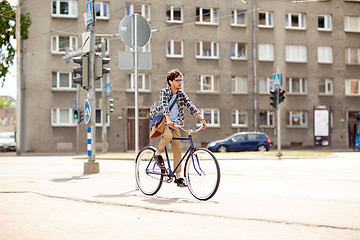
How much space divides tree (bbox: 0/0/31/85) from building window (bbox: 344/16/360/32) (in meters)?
26.0

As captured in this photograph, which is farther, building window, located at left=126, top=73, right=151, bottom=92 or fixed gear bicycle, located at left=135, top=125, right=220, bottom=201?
building window, located at left=126, top=73, right=151, bottom=92

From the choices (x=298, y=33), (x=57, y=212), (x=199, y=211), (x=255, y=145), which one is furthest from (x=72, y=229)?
(x=298, y=33)

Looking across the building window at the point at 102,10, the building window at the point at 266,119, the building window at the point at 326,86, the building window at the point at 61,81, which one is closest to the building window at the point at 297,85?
the building window at the point at 326,86

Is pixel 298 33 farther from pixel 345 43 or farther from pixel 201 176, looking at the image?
pixel 201 176

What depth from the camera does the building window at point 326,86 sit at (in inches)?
1663

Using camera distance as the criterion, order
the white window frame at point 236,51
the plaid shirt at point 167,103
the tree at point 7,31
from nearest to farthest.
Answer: the plaid shirt at point 167,103, the tree at point 7,31, the white window frame at point 236,51

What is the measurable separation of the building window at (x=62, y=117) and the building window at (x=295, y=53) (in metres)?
17.6

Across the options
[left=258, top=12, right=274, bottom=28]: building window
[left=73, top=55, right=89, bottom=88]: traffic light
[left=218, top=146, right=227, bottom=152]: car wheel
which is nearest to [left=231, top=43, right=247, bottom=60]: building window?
[left=258, top=12, right=274, bottom=28]: building window

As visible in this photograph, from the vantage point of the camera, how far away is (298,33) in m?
41.5

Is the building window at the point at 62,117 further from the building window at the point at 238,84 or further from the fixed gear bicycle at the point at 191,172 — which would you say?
the fixed gear bicycle at the point at 191,172

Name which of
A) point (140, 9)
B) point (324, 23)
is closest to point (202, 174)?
point (140, 9)

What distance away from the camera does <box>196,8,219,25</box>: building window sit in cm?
3922

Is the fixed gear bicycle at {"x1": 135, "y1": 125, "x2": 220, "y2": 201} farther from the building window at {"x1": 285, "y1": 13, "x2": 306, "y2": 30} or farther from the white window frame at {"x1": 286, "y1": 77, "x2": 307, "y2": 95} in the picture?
the building window at {"x1": 285, "y1": 13, "x2": 306, "y2": 30}

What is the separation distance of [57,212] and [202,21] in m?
33.9
